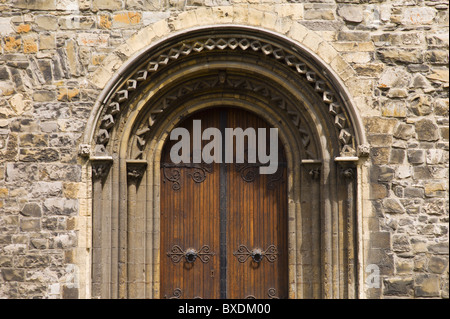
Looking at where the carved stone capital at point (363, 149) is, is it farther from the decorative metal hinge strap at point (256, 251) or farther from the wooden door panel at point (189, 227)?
the wooden door panel at point (189, 227)

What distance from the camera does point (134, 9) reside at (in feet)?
29.0

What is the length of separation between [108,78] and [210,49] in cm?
133

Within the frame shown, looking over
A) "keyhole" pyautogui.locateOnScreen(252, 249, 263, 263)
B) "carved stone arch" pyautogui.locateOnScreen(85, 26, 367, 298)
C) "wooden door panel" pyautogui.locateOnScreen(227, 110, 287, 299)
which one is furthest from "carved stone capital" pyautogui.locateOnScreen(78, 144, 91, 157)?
"keyhole" pyautogui.locateOnScreen(252, 249, 263, 263)

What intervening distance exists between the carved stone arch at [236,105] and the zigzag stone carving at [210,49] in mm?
13

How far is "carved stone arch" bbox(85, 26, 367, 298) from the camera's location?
870 cm

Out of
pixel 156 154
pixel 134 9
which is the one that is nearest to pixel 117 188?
pixel 156 154

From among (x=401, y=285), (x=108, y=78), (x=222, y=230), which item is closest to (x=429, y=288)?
(x=401, y=285)

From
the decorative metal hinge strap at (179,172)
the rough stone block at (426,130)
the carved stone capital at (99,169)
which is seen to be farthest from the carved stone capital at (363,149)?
the carved stone capital at (99,169)

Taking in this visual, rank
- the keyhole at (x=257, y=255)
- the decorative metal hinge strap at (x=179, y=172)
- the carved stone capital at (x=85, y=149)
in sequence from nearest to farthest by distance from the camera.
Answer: the carved stone capital at (x=85, y=149) < the keyhole at (x=257, y=255) < the decorative metal hinge strap at (x=179, y=172)

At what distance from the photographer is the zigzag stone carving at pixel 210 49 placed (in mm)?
8766

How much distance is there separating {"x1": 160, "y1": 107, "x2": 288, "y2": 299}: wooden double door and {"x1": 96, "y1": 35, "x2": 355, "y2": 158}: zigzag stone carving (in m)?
0.96

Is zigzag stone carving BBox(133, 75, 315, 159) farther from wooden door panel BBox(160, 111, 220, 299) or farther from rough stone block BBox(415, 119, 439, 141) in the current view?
rough stone block BBox(415, 119, 439, 141)

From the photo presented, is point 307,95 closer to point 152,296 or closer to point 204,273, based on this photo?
point 204,273
